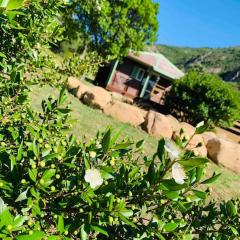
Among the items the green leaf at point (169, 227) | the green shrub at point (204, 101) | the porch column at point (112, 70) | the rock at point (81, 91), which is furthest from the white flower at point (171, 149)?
the porch column at point (112, 70)

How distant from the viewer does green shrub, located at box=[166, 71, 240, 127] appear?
71.7 ft

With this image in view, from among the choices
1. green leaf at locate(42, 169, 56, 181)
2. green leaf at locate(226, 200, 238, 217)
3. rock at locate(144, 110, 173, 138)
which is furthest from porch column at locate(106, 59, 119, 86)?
green leaf at locate(42, 169, 56, 181)

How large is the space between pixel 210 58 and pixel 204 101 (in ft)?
488

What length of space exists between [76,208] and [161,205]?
21.7 inches

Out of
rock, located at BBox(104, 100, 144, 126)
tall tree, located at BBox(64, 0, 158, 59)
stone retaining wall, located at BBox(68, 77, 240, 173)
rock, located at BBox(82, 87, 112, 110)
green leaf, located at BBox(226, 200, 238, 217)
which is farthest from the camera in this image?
tall tree, located at BBox(64, 0, 158, 59)

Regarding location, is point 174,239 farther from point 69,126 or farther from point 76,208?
point 69,126

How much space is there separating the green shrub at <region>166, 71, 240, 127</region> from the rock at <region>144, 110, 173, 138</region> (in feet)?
18.8

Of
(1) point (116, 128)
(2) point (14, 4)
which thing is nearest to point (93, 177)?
(2) point (14, 4)

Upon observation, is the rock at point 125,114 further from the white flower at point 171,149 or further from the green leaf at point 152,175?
the white flower at point 171,149

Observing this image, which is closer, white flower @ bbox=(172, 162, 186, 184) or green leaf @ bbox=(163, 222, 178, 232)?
white flower @ bbox=(172, 162, 186, 184)

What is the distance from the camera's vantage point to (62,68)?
4789mm

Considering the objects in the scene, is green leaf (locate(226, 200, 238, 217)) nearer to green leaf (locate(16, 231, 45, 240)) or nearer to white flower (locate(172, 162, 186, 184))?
white flower (locate(172, 162, 186, 184))

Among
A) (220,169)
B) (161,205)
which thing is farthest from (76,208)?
(220,169)

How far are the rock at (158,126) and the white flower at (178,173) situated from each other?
45.8ft
